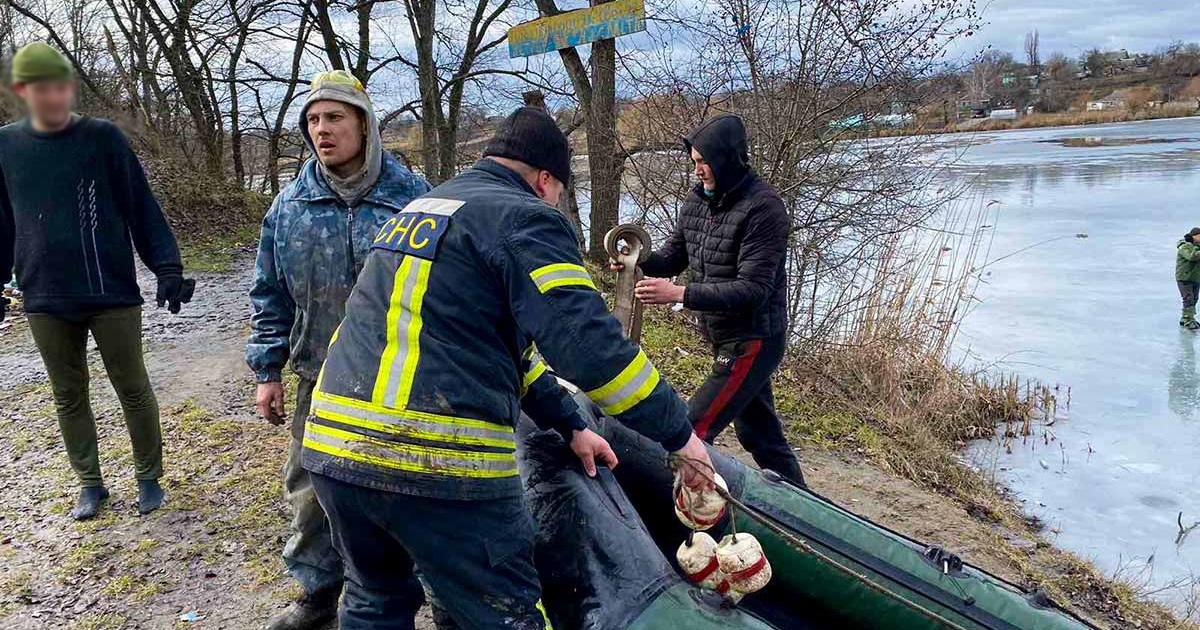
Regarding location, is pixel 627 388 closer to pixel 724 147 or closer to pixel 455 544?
pixel 455 544

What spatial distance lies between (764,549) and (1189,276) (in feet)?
29.5

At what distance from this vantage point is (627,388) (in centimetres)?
185

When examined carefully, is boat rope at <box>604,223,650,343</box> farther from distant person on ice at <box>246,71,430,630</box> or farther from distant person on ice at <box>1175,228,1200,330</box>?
distant person on ice at <box>1175,228,1200,330</box>

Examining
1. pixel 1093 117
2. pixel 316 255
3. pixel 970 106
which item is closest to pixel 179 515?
pixel 316 255

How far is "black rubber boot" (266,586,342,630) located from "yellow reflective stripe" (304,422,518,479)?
1160 mm

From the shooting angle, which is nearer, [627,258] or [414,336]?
[414,336]

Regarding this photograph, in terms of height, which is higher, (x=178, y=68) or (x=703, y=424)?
(x=178, y=68)

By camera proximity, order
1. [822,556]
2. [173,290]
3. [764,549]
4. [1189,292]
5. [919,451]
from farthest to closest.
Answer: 1. [1189,292]
2. [919,451]
3. [173,290]
4. [764,549]
5. [822,556]

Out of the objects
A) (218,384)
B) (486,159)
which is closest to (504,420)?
(486,159)

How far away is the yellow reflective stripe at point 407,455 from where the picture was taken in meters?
1.80

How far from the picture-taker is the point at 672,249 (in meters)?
3.89

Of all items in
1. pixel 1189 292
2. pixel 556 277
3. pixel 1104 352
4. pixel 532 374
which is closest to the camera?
pixel 556 277

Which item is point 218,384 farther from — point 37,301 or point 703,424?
point 703,424

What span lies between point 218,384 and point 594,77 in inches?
170
